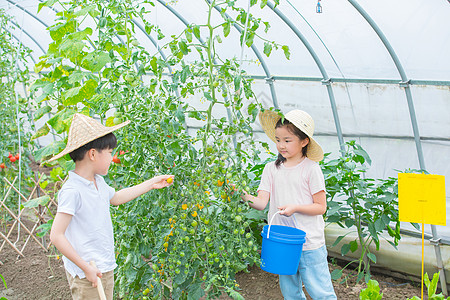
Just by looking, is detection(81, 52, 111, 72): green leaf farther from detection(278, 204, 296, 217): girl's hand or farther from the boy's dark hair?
detection(278, 204, 296, 217): girl's hand

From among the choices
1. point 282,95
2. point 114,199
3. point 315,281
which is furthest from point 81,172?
point 282,95

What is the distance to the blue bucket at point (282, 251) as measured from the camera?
2115 millimetres

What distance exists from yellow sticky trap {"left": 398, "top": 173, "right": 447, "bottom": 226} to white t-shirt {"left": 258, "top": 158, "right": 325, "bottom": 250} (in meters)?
0.38

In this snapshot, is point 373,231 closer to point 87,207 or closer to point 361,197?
point 361,197

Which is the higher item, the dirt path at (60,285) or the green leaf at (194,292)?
the green leaf at (194,292)

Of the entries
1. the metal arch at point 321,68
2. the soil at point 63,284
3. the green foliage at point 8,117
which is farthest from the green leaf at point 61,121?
the metal arch at point 321,68

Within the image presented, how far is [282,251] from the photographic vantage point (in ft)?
6.95

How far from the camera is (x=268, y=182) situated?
2428 mm

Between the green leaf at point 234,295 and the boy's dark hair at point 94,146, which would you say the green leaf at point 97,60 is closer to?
the boy's dark hair at point 94,146

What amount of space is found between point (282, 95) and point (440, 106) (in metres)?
1.56

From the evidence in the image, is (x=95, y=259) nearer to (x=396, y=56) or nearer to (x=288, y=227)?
(x=288, y=227)

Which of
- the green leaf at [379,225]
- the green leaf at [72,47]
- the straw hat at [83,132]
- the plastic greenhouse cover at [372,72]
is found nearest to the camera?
the straw hat at [83,132]

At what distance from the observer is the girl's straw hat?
2.26m

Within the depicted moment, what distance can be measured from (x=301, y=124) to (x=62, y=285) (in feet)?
6.75
